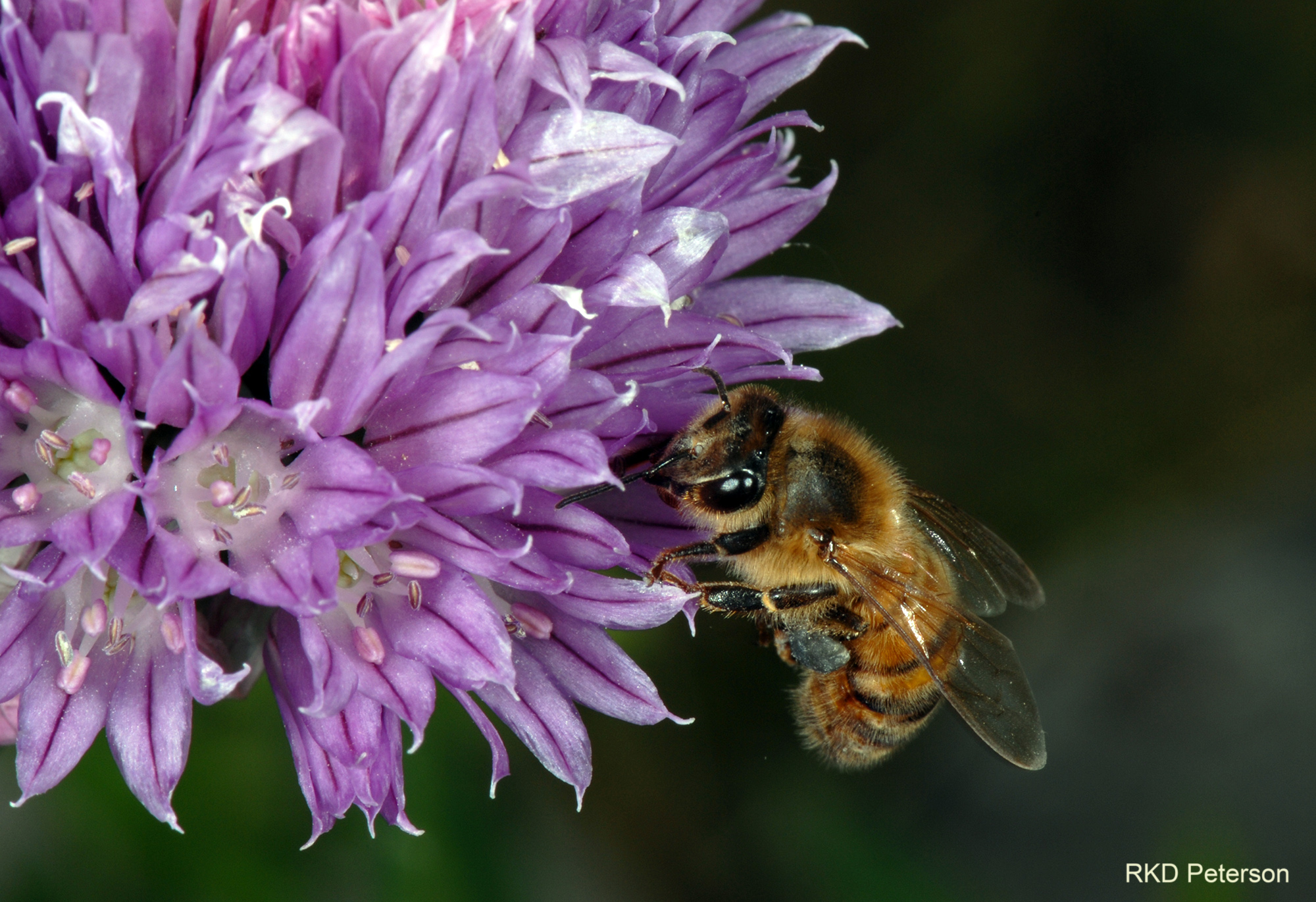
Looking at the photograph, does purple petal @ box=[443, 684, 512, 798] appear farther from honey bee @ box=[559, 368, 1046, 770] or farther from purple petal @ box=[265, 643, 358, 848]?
honey bee @ box=[559, 368, 1046, 770]

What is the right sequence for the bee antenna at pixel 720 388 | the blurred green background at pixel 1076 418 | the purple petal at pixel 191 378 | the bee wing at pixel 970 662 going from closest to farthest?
the purple petal at pixel 191 378 < the bee antenna at pixel 720 388 < the bee wing at pixel 970 662 < the blurred green background at pixel 1076 418

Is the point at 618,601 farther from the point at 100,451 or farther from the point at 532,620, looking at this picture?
the point at 100,451

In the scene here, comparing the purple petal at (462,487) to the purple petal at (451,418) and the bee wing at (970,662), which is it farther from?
the bee wing at (970,662)

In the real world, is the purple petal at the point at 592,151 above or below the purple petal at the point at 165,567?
above

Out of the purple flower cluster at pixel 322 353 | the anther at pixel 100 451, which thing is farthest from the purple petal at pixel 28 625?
the anther at pixel 100 451

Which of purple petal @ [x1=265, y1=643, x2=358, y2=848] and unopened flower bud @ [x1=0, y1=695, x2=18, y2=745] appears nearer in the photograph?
purple petal @ [x1=265, y1=643, x2=358, y2=848]

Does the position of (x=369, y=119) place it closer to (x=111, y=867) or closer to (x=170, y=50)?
(x=170, y=50)

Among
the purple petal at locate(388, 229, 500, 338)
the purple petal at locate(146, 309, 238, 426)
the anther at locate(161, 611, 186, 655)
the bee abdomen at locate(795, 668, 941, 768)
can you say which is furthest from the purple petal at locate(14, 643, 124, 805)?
the bee abdomen at locate(795, 668, 941, 768)
